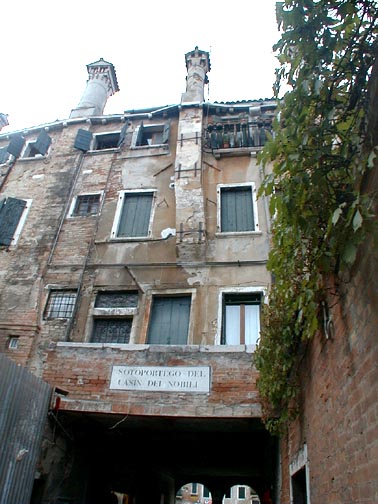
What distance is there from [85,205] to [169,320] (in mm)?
5097

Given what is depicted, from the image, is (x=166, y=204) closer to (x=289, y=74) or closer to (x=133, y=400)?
(x=133, y=400)

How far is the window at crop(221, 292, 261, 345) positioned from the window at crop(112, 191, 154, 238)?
332 cm

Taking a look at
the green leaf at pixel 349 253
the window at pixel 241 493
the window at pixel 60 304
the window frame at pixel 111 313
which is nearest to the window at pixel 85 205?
the window at pixel 60 304

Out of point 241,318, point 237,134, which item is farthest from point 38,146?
point 241,318

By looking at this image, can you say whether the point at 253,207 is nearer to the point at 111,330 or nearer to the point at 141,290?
the point at 141,290

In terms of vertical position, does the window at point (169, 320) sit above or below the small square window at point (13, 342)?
above

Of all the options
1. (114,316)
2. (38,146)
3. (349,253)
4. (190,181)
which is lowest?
(349,253)

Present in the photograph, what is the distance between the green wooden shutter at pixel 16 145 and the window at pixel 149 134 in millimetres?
4484

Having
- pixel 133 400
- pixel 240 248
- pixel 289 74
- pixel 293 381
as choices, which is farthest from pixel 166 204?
pixel 289 74

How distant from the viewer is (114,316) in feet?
33.3

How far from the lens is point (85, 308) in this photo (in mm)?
10398

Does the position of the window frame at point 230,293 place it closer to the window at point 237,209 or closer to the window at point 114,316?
the window at point 237,209

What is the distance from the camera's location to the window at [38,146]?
46.5 ft

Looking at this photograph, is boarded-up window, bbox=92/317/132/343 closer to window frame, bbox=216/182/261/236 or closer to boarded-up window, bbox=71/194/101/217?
window frame, bbox=216/182/261/236
